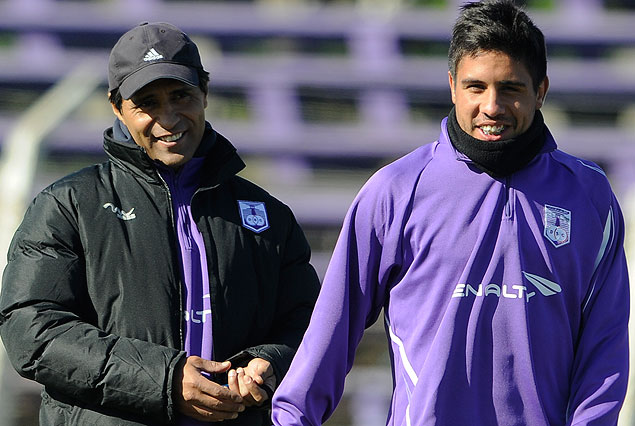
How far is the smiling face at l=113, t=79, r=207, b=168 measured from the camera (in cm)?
261

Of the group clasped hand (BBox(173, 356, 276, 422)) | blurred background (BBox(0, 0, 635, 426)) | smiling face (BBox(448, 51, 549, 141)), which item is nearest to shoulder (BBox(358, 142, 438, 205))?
smiling face (BBox(448, 51, 549, 141))

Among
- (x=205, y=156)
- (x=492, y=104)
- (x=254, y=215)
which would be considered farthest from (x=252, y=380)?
(x=492, y=104)

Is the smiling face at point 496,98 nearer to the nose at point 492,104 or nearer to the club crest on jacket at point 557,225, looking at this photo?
the nose at point 492,104

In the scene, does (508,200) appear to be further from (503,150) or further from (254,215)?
(254,215)

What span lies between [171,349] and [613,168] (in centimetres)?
631

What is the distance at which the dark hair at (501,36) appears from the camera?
2246mm

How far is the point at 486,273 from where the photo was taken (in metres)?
2.20

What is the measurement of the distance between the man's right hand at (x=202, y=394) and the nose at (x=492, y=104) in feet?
2.61

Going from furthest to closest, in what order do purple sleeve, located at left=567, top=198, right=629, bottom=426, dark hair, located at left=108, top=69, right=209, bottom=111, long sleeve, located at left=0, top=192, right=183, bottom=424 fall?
dark hair, located at left=108, top=69, right=209, bottom=111, long sleeve, located at left=0, top=192, right=183, bottom=424, purple sleeve, located at left=567, top=198, right=629, bottom=426

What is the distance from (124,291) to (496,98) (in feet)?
2.98

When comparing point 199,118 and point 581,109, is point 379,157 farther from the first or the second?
point 199,118

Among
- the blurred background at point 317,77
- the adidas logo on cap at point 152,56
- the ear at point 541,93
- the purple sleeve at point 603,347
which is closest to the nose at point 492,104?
the ear at point 541,93

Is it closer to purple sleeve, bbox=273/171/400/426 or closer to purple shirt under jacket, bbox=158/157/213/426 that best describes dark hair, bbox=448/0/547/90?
purple sleeve, bbox=273/171/400/426

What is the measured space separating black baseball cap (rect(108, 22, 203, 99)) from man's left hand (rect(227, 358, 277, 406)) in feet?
2.13
